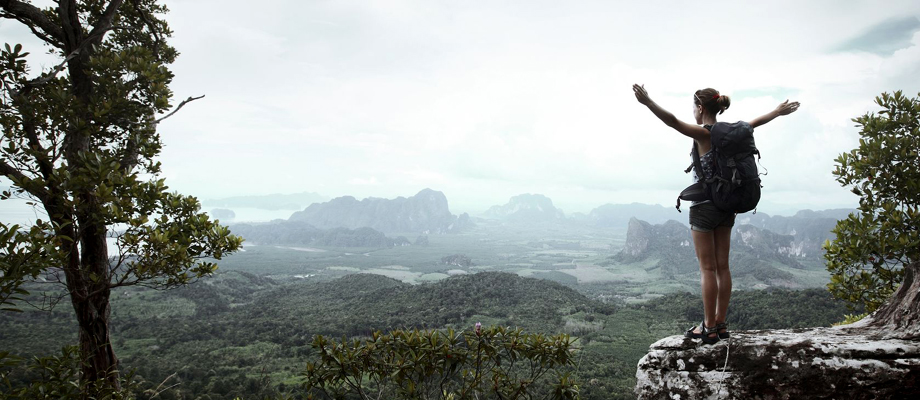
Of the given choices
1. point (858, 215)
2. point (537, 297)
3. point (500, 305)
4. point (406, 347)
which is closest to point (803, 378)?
point (406, 347)

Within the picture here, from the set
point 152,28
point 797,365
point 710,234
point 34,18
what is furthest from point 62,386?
point 797,365

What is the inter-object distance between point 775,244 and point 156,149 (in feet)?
631

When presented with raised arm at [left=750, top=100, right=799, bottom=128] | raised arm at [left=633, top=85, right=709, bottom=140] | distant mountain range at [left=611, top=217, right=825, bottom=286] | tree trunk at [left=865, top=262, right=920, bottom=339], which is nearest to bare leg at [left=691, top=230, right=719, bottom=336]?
raised arm at [left=633, top=85, right=709, bottom=140]

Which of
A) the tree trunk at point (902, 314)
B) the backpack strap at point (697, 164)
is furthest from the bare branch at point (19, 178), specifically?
the tree trunk at point (902, 314)

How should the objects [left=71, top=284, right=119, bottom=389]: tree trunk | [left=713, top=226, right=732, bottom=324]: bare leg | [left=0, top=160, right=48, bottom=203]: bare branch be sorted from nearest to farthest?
[left=713, top=226, right=732, bottom=324]: bare leg
[left=0, top=160, right=48, bottom=203]: bare branch
[left=71, top=284, right=119, bottom=389]: tree trunk

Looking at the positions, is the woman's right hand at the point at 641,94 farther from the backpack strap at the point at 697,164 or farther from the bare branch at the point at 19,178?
the bare branch at the point at 19,178

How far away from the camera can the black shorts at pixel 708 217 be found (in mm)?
3809

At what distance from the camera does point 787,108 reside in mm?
4160

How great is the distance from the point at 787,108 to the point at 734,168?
1361mm

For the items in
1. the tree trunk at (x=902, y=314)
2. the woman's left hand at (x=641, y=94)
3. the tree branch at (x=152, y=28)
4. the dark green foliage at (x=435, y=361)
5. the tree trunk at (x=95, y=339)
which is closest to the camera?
the woman's left hand at (x=641, y=94)

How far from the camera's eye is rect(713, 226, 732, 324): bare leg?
3.91 meters

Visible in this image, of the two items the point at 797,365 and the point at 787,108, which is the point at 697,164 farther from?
the point at 797,365

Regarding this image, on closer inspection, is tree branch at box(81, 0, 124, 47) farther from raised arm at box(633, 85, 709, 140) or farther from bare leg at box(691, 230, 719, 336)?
bare leg at box(691, 230, 719, 336)

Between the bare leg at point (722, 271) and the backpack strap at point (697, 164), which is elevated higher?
the backpack strap at point (697, 164)
